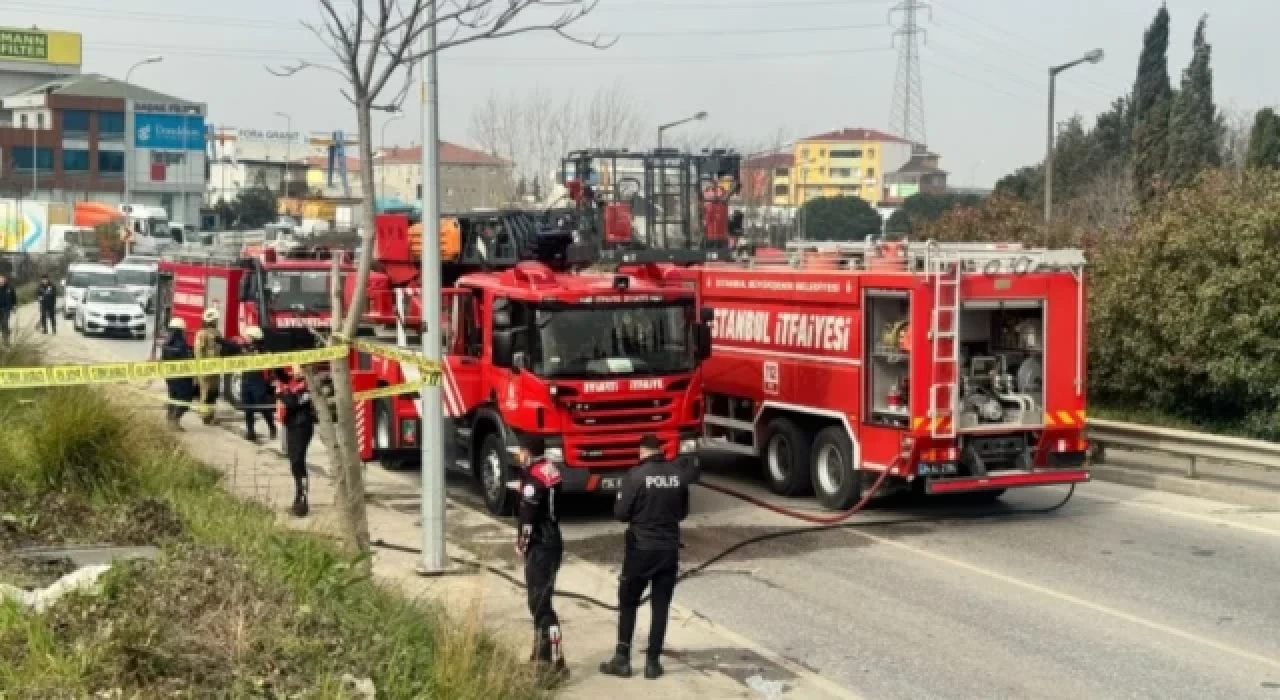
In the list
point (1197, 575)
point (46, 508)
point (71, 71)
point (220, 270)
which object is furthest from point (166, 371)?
point (71, 71)

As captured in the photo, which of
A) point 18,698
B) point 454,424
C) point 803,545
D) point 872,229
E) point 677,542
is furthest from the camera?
point 872,229

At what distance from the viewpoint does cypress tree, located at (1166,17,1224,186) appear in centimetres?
5144

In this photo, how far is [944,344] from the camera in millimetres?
14695

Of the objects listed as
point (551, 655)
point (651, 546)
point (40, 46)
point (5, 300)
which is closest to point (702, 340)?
point (651, 546)

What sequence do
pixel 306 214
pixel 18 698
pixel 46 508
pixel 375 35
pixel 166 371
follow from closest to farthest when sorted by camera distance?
pixel 18 698, pixel 375 35, pixel 46 508, pixel 166 371, pixel 306 214

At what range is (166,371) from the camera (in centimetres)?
1231

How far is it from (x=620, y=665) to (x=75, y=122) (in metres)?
103

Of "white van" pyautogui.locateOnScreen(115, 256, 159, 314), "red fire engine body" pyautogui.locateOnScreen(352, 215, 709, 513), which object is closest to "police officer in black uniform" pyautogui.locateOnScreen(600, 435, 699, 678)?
"red fire engine body" pyautogui.locateOnScreen(352, 215, 709, 513)

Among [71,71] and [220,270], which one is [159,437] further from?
[71,71]

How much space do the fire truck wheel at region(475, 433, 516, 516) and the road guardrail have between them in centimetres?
769

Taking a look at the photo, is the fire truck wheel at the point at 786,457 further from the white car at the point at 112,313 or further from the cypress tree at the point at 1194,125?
the cypress tree at the point at 1194,125

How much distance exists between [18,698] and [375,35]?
5.58 m

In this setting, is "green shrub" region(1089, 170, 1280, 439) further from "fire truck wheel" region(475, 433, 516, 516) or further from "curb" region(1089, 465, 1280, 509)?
"fire truck wheel" region(475, 433, 516, 516)

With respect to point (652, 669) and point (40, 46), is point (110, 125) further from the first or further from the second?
point (652, 669)
